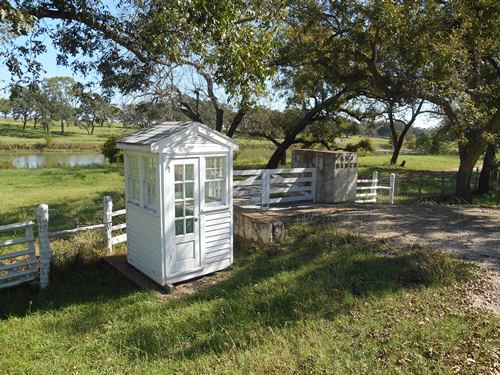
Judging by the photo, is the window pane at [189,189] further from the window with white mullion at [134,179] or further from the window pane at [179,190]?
the window with white mullion at [134,179]

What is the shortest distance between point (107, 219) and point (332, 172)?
22.4ft

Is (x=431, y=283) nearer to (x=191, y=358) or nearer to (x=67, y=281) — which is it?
(x=191, y=358)

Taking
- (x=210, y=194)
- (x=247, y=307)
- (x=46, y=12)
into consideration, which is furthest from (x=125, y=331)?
(x=46, y=12)

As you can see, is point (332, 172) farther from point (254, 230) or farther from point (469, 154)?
point (469, 154)

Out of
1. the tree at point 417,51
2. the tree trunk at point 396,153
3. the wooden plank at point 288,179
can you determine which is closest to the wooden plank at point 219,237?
the wooden plank at point 288,179

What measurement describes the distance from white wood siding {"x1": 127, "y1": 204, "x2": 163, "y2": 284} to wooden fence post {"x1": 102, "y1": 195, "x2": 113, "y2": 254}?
674 millimetres

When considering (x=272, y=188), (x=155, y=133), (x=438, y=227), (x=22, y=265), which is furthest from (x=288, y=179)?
(x=22, y=265)

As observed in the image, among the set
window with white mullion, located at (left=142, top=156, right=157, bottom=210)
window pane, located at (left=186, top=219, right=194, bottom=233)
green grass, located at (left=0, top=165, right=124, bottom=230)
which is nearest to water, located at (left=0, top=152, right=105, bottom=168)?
green grass, located at (left=0, top=165, right=124, bottom=230)

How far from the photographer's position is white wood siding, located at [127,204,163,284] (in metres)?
6.77

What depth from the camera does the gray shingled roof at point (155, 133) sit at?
6.58 m

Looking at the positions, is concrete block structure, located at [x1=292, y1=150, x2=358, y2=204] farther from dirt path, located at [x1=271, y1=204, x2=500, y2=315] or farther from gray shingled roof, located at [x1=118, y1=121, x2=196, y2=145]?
gray shingled roof, located at [x1=118, y1=121, x2=196, y2=145]

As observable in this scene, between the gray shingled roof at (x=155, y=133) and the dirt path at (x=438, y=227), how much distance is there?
4376mm

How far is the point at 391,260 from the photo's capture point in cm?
667

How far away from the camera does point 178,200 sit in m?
6.81
